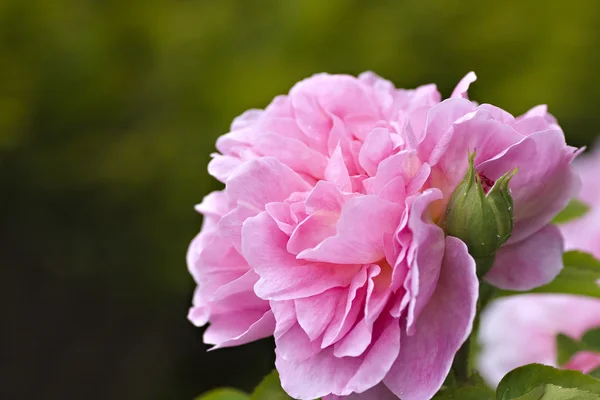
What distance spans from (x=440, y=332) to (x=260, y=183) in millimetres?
129

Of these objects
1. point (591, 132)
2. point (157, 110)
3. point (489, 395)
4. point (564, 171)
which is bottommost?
point (591, 132)

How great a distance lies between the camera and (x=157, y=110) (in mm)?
2055

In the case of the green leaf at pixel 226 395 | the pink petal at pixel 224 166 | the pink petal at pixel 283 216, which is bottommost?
the green leaf at pixel 226 395

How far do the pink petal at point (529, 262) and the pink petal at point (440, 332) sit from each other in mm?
74

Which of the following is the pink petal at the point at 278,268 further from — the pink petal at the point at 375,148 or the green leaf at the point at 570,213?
the green leaf at the point at 570,213

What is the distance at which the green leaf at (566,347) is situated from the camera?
667 millimetres

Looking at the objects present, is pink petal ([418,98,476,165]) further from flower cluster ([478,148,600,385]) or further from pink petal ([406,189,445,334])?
flower cluster ([478,148,600,385])

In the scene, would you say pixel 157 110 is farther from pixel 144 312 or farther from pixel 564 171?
pixel 564 171

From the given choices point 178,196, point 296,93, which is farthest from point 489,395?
point 178,196

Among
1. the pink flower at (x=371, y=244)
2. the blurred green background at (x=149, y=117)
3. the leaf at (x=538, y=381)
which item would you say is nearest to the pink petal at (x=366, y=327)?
the pink flower at (x=371, y=244)

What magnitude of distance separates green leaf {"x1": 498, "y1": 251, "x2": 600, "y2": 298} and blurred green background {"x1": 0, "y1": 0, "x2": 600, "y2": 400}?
1381mm

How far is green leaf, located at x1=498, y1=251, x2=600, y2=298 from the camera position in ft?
1.75

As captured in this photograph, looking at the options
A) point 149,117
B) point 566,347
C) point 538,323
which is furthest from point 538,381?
point 149,117

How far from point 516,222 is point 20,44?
180 cm
